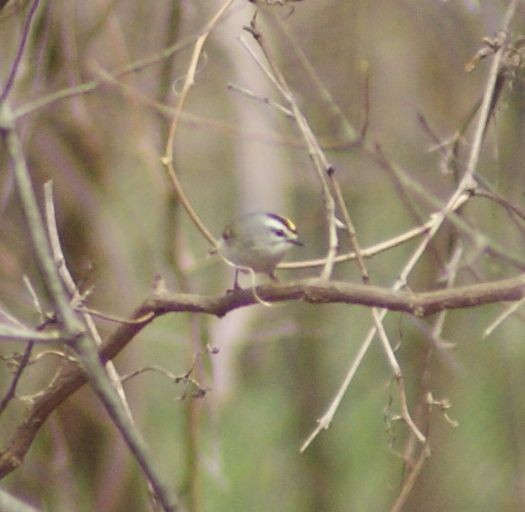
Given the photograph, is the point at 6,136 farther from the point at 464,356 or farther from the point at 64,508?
the point at 464,356

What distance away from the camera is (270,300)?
3.88ft

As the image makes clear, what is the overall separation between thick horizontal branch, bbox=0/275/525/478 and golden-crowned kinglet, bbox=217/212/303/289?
170mm

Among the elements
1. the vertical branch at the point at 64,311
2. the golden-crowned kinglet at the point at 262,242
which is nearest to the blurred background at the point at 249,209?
the golden-crowned kinglet at the point at 262,242

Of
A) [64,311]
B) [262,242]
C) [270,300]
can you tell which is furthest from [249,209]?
[64,311]

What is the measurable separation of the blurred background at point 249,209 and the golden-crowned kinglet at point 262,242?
1.98ft

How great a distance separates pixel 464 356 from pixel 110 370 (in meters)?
1.96

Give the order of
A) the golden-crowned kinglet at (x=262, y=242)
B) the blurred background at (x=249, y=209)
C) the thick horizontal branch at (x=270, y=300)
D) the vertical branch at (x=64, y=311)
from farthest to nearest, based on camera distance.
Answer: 1. the blurred background at (x=249, y=209)
2. the golden-crowned kinglet at (x=262, y=242)
3. the thick horizontal branch at (x=270, y=300)
4. the vertical branch at (x=64, y=311)

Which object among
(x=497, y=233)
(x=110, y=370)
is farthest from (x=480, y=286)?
(x=497, y=233)

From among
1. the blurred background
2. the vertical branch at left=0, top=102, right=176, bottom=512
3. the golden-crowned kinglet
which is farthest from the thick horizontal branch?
the blurred background

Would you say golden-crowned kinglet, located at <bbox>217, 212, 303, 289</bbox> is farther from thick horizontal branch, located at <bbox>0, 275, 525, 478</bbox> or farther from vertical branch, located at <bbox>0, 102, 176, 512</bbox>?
vertical branch, located at <bbox>0, 102, 176, 512</bbox>

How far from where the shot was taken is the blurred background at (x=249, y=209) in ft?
7.86

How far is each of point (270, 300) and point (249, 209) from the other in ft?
5.14

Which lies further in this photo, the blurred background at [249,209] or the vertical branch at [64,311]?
the blurred background at [249,209]

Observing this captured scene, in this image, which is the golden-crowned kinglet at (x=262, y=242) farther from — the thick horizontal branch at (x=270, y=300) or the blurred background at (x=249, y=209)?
the blurred background at (x=249, y=209)
